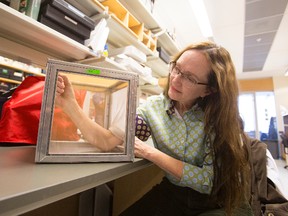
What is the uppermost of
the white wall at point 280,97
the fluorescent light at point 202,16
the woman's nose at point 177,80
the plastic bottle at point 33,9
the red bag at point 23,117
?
the fluorescent light at point 202,16

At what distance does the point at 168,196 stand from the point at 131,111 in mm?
534

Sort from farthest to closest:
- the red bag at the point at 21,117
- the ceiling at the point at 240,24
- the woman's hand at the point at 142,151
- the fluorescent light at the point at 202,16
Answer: the ceiling at the point at 240,24 → the fluorescent light at the point at 202,16 → the red bag at the point at 21,117 → the woman's hand at the point at 142,151

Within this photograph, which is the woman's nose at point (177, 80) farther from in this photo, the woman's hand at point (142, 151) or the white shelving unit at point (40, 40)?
the white shelving unit at point (40, 40)

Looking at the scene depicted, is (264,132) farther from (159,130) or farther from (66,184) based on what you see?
(66,184)

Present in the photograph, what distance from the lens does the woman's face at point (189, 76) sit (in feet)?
2.87

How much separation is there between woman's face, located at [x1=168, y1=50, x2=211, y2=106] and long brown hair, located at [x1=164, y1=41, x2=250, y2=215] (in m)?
0.03

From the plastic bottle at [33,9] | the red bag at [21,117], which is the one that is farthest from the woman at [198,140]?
the plastic bottle at [33,9]

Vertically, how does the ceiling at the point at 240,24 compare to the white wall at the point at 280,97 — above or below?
above

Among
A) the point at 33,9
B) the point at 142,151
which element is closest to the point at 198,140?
the point at 142,151

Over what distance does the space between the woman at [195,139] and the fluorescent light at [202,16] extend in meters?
1.89

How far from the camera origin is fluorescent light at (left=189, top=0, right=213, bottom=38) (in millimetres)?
2416

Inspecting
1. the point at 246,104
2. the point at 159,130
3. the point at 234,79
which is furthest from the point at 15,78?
the point at 246,104

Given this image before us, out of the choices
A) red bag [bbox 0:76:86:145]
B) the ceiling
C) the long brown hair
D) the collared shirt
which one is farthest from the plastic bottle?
the ceiling

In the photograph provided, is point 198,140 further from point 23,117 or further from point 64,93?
point 23,117
